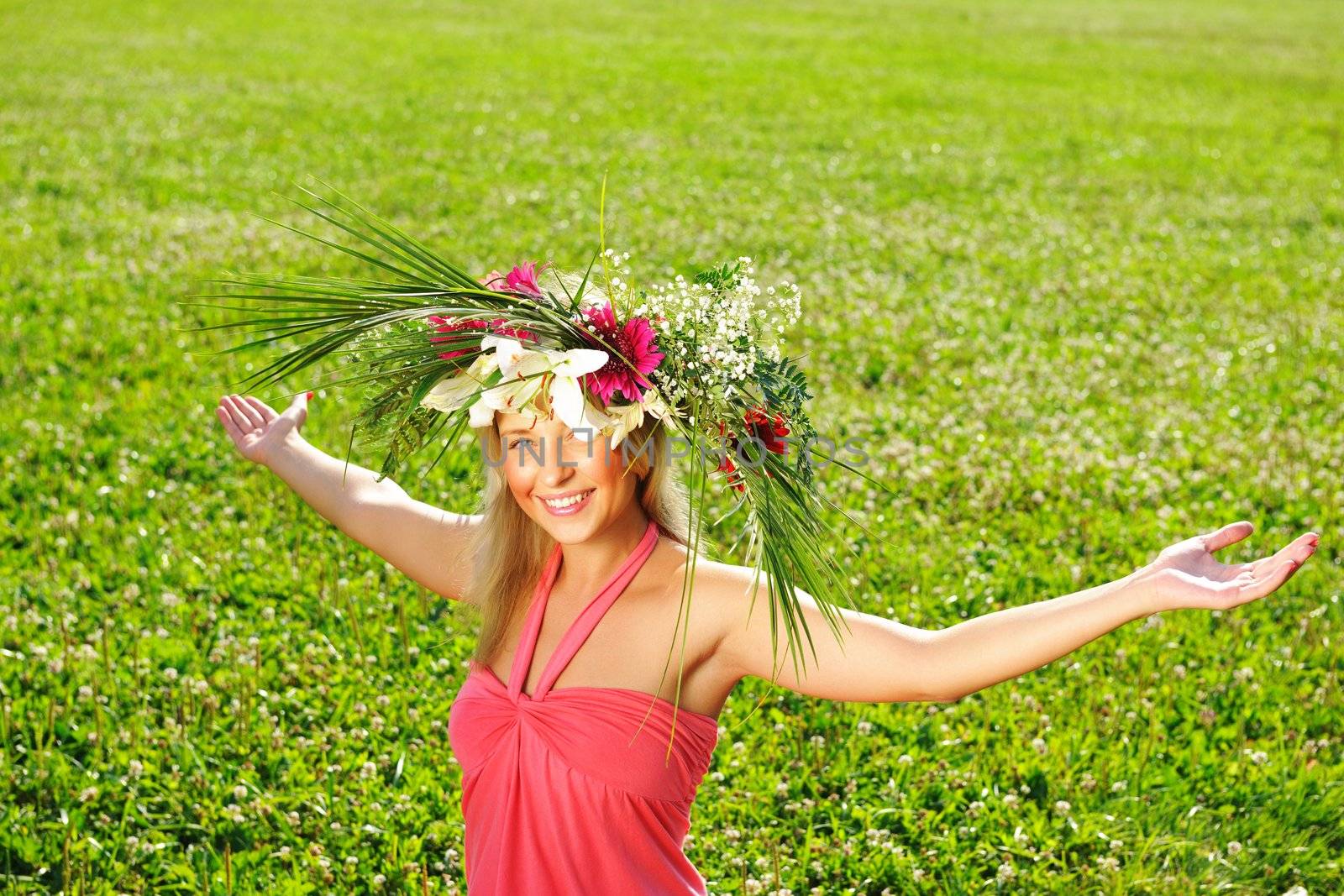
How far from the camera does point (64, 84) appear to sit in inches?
760

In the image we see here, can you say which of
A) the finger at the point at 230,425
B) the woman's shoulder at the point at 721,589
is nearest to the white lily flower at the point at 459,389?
the woman's shoulder at the point at 721,589

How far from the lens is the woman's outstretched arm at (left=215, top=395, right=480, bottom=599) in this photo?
3.85m

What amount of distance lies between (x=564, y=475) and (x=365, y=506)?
104 centimetres

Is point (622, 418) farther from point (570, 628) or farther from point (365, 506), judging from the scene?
point (365, 506)

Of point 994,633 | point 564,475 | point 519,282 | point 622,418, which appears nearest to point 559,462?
point 564,475

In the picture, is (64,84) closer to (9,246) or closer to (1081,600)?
(9,246)

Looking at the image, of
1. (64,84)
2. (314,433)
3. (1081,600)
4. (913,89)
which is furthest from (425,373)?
(913,89)

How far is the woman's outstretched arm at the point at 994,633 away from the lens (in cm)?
269

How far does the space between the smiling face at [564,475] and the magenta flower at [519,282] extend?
0.27 m

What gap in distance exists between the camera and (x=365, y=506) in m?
3.94

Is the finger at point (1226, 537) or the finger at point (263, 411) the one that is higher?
the finger at point (1226, 537)

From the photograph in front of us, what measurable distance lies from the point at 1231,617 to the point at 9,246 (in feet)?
31.4

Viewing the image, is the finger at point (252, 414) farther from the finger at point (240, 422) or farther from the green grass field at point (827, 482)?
the green grass field at point (827, 482)

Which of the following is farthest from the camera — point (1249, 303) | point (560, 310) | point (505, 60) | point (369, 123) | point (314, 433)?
point (505, 60)
